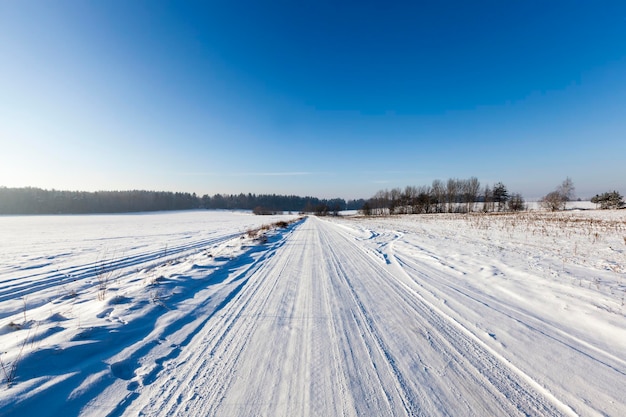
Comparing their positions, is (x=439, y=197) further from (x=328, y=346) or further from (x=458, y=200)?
(x=328, y=346)

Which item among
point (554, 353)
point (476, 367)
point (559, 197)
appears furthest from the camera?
point (559, 197)

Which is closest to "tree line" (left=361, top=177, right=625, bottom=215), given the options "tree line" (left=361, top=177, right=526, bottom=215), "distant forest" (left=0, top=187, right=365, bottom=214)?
"tree line" (left=361, top=177, right=526, bottom=215)

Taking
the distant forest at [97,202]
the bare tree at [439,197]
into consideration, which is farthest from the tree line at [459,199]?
the distant forest at [97,202]

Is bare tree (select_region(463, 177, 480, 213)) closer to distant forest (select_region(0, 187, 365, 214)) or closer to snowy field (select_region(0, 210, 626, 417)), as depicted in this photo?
distant forest (select_region(0, 187, 365, 214))

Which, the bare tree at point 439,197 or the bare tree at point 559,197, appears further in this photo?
the bare tree at point 439,197

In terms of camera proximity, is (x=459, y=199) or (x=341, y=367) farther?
(x=459, y=199)

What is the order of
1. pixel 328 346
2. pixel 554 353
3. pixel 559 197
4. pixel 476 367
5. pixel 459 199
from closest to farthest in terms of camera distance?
pixel 476 367 < pixel 554 353 < pixel 328 346 < pixel 559 197 < pixel 459 199

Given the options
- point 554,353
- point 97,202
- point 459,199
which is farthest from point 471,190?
point 97,202

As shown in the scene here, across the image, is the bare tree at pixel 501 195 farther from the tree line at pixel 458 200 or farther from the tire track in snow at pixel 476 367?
the tire track in snow at pixel 476 367

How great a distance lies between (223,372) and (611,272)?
371 inches

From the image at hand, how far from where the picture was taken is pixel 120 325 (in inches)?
145

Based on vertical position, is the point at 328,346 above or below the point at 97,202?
below

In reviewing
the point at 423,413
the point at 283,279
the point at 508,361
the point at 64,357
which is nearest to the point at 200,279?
the point at 283,279

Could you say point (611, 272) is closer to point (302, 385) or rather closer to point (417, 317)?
point (417, 317)
